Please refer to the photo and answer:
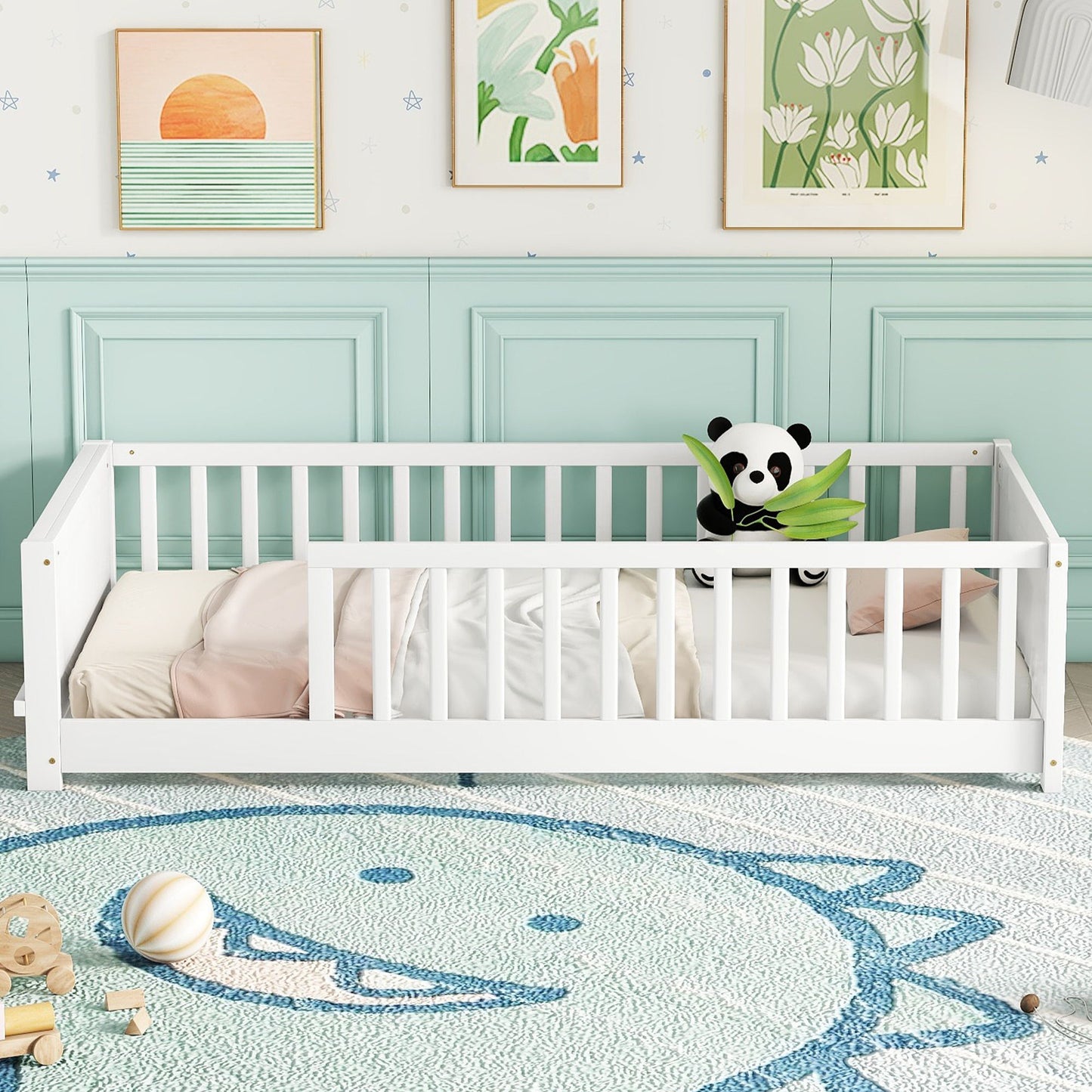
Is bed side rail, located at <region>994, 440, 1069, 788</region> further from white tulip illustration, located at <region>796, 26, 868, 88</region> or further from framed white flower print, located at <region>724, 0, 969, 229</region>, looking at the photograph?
white tulip illustration, located at <region>796, 26, 868, 88</region>

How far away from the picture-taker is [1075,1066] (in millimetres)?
1410

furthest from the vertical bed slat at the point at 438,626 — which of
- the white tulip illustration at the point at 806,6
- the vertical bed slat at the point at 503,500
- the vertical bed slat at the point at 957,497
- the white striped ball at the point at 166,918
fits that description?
the white tulip illustration at the point at 806,6

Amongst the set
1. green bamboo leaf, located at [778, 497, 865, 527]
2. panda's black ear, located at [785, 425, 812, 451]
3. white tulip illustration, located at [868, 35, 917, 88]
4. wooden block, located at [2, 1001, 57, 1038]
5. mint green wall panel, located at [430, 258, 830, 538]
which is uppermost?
white tulip illustration, located at [868, 35, 917, 88]

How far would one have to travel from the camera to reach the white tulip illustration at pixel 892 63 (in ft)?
9.45

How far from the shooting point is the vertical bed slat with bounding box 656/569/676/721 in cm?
216

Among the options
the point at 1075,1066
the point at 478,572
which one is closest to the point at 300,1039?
the point at 1075,1066

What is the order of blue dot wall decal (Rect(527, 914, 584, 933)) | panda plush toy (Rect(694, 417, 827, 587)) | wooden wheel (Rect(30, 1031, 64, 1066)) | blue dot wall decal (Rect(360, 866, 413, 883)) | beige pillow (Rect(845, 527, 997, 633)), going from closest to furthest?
wooden wheel (Rect(30, 1031, 64, 1066)) < blue dot wall decal (Rect(527, 914, 584, 933)) < blue dot wall decal (Rect(360, 866, 413, 883)) < beige pillow (Rect(845, 527, 997, 633)) < panda plush toy (Rect(694, 417, 827, 587))

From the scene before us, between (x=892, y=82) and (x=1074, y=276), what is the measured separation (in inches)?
21.6

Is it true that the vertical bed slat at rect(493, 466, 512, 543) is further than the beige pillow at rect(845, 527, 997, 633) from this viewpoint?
Yes

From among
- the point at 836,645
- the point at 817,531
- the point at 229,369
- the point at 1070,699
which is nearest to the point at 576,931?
the point at 836,645

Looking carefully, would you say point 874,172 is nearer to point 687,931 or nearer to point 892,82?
point 892,82

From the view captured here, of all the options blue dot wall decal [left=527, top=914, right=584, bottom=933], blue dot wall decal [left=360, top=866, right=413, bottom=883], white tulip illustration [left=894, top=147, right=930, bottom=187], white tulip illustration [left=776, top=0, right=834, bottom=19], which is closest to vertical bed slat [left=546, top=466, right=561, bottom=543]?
white tulip illustration [left=894, top=147, right=930, bottom=187]

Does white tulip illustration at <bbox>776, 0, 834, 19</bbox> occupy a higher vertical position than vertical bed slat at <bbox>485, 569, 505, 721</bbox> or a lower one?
higher

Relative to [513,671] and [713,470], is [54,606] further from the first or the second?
[713,470]
